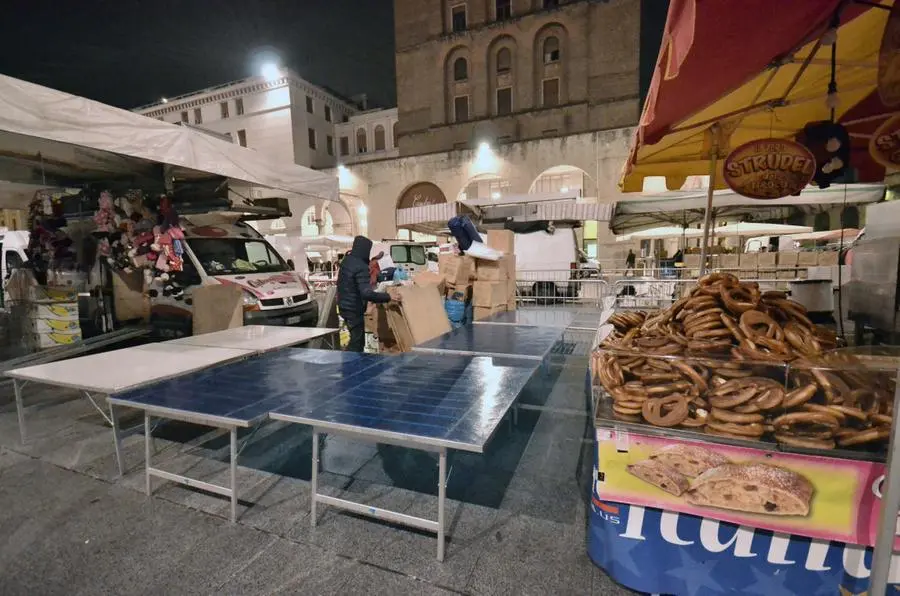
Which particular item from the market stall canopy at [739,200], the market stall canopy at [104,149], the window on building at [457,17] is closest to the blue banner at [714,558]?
the market stall canopy at [104,149]

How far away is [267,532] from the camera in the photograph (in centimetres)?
243

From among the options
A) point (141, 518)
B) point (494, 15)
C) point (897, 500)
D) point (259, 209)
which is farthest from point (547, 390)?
point (494, 15)

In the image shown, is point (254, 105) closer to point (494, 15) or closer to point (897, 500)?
point (494, 15)

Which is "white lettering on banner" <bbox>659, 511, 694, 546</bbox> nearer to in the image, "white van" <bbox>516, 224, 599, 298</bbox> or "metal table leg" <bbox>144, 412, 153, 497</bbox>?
"metal table leg" <bbox>144, 412, 153, 497</bbox>

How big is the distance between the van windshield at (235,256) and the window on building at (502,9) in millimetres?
25094

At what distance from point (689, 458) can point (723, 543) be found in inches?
16.3

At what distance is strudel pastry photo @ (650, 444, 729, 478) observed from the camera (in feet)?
6.17

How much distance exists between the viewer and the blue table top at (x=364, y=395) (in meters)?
2.16

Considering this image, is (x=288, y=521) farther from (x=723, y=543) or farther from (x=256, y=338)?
(x=256, y=338)

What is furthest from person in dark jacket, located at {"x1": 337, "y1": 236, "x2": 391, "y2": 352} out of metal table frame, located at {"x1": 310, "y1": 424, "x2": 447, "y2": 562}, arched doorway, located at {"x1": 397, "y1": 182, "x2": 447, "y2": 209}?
arched doorway, located at {"x1": 397, "y1": 182, "x2": 447, "y2": 209}

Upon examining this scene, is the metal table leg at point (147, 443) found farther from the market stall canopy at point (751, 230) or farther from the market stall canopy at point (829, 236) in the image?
the market stall canopy at point (829, 236)

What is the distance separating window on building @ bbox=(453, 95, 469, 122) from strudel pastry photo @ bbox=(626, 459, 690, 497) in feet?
90.4

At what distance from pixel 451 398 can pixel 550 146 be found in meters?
21.8

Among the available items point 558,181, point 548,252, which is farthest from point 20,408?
point 558,181
